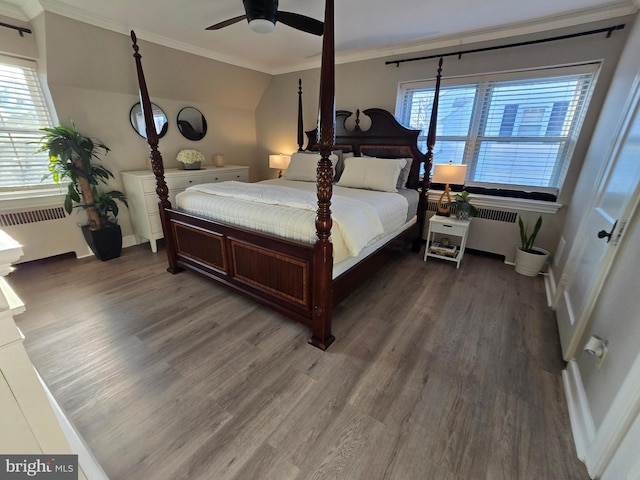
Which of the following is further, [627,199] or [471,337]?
[471,337]

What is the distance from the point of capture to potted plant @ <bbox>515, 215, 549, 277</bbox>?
284 cm

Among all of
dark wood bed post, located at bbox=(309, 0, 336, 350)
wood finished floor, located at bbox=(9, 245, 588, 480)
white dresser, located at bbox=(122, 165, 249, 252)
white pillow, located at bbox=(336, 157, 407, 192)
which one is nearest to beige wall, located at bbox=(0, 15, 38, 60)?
white dresser, located at bbox=(122, 165, 249, 252)

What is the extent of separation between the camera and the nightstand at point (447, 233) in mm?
2999

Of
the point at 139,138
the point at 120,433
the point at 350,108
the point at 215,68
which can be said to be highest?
the point at 215,68

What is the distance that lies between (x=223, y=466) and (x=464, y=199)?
3.12 metres

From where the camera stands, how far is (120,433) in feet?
4.34

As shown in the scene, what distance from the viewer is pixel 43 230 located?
3.00m

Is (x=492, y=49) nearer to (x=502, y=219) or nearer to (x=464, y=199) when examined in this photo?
(x=464, y=199)

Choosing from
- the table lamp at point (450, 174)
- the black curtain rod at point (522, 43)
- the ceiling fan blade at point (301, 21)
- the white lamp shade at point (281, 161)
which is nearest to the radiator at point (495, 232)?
the table lamp at point (450, 174)

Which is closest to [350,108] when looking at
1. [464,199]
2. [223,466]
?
[464,199]

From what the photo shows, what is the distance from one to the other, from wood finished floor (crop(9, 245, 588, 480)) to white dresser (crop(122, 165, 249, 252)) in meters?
0.96

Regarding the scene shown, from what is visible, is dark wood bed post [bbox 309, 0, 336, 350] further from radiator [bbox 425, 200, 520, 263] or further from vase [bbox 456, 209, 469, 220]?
A: radiator [bbox 425, 200, 520, 263]

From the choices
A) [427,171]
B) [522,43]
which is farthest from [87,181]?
[522,43]

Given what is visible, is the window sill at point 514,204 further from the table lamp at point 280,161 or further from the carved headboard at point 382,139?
the table lamp at point 280,161
